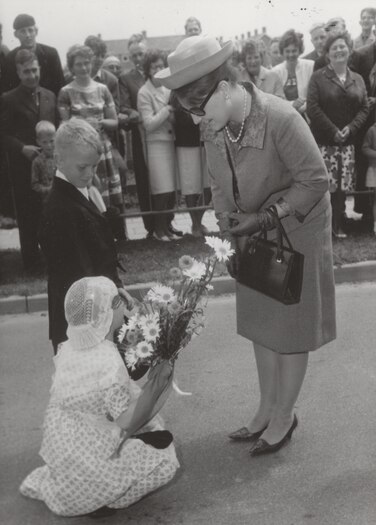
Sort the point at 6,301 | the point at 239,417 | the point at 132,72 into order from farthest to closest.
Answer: the point at 132,72, the point at 6,301, the point at 239,417

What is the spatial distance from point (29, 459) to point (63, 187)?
1.29m

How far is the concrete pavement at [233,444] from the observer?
10.7 ft

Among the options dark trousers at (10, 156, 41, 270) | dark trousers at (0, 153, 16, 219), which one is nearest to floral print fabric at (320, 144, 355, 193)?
dark trousers at (10, 156, 41, 270)

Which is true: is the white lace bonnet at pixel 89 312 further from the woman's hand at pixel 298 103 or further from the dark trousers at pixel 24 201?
the woman's hand at pixel 298 103

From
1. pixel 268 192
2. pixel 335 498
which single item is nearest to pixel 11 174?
pixel 268 192

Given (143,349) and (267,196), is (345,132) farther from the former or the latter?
(143,349)

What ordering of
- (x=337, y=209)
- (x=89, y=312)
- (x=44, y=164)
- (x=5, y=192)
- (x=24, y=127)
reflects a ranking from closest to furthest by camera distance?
(x=89, y=312) < (x=44, y=164) < (x=24, y=127) < (x=5, y=192) < (x=337, y=209)

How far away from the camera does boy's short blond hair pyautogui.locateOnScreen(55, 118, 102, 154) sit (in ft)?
11.3

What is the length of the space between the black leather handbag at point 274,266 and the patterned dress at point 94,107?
3972 millimetres

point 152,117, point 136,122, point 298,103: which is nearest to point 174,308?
point 152,117

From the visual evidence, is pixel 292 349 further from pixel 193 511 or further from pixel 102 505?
pixel 102 505

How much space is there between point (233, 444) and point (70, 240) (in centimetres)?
124

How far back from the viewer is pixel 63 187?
3.55 meters

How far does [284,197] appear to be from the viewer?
10.9 ft
